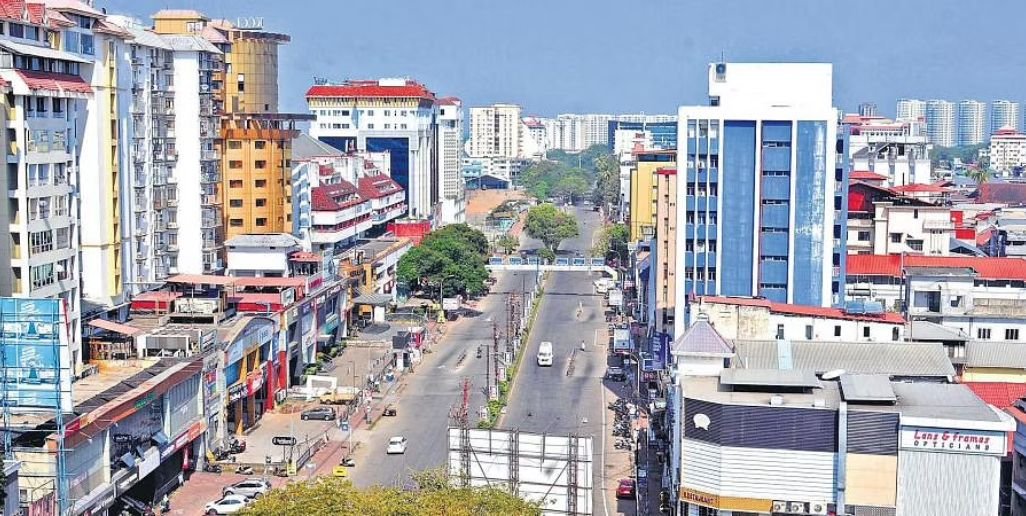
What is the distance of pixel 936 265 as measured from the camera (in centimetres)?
5478

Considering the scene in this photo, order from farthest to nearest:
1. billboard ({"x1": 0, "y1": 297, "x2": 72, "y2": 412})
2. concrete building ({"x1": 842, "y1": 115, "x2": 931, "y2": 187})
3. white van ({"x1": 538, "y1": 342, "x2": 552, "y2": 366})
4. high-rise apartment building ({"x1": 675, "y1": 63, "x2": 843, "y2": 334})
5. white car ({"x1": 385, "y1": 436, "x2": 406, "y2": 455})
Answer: concrete building ({"x1": 842, "y1": 115, "x2": 931, "y2": 187}) → white van ({"x1": 538, "y1": 342, "x2": 552, "y2": 366}) → high-rise apartment building ({"x1": 675, "y1": 63, "x2": 843, "y2": 334}) → white car ({"x1": 385, "y1": 436, "x2": 406, "y2": 455}) → billboard ({"x1": 0, "y1": 297, "x2": 72, "y2": 412})

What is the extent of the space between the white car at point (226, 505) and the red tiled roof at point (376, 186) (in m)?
48.9

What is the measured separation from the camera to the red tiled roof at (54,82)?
129 ft

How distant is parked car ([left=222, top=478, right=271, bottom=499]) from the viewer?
1586 inches

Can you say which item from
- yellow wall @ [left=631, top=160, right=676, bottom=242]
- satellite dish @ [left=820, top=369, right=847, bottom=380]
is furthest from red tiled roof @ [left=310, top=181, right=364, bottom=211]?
satellite dish @ [left=820, top=369, right=847, bottom=380]

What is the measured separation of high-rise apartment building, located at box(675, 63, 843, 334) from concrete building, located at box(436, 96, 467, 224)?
75.6m

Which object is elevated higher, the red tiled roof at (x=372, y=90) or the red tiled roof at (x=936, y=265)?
the red tiled roof at (x=372, y=90)

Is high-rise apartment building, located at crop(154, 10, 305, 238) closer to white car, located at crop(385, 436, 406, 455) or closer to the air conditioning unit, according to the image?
white car, located at crop(385, 436, 406, 455)

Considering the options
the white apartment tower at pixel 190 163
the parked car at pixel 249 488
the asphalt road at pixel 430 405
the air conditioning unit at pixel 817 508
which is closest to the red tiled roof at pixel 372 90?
the asphalt road at pixel 430 405

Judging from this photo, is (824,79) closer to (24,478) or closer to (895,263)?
(895,263)

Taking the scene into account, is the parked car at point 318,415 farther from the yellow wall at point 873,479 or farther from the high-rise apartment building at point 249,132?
the yellow wall at point 873,479

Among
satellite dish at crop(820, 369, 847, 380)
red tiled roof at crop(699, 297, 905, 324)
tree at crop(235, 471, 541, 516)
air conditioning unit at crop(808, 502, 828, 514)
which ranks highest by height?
red tiled roof at crop(699, 297, 905, 324)

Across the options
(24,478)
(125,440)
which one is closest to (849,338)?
(125,440)

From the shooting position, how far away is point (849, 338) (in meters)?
43.5
